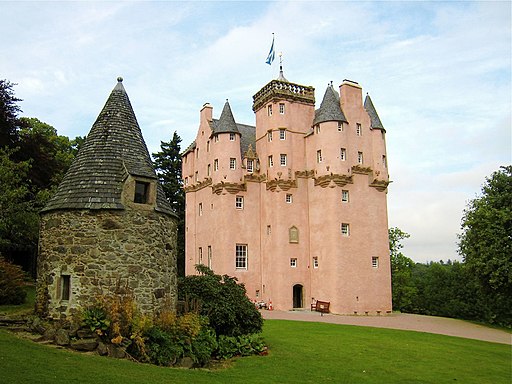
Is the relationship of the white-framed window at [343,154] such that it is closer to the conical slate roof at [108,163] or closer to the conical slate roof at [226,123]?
the conical slate roof at [226,123]

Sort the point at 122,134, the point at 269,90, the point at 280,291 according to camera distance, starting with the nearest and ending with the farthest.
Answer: the point at 122,134 < the point at 280,291 < the point at 269,90

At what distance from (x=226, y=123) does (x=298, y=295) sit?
15034 millimetres

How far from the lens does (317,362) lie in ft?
51.8

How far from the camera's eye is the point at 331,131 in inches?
1419

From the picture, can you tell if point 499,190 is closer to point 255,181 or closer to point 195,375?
point 255,181

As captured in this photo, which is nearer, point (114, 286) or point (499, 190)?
point (114, 286)

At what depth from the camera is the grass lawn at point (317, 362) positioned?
Result: 10617mm

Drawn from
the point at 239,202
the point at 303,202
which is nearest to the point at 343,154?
the point at 303,202

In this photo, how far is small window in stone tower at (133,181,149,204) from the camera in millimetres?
15352

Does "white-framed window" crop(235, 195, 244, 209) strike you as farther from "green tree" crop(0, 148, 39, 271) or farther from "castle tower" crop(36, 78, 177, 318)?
"castle tower" crop(36, 78, 177, 318)

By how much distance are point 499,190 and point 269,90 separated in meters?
18.6

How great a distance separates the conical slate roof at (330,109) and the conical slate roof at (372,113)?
10.5ft

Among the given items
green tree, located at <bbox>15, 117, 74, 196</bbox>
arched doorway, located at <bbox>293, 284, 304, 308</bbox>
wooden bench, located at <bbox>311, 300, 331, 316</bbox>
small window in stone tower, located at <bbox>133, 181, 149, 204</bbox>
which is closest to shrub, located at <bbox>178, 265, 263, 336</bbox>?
small window in stone tower, located at <bbox>133, 181, 149, 204</bbox>

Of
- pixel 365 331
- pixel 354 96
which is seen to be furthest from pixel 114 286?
pixel 354 96
